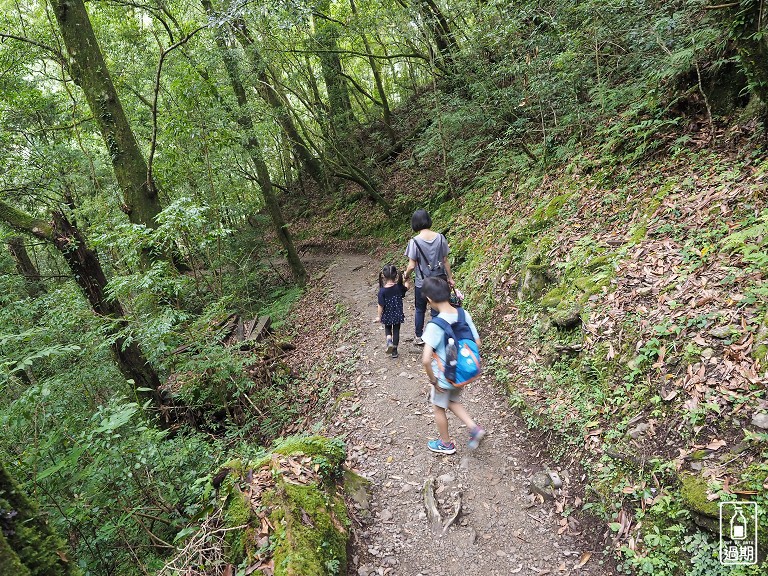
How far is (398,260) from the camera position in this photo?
13.1m

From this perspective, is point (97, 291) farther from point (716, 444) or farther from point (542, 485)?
point (716, 444)

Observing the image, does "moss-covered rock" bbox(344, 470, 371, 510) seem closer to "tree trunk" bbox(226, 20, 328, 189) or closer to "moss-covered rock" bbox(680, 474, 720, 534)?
"moss-covered rock" bbox(680, 474, 720, 534)

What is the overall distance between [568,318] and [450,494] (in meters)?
2.76

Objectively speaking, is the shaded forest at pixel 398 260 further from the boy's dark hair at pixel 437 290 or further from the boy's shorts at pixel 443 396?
the boy's dark hair at pixel 437 290

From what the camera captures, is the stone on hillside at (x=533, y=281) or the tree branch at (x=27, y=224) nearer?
the tree branch at (x=27, y=224)

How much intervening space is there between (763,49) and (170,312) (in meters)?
8.85

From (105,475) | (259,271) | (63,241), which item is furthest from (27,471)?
(259,271)

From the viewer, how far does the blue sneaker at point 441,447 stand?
4637 mm

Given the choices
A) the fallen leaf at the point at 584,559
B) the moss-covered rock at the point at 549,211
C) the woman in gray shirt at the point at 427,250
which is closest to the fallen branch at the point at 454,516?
the fallen leaf at the point at 584,559

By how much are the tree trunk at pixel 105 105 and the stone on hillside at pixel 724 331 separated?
27.5 feet

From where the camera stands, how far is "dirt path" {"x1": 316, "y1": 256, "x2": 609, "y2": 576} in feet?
11.5

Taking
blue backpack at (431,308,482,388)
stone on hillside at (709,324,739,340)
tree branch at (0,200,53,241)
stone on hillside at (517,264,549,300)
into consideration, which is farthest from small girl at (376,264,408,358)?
tree branch at (0,200,53,241)
